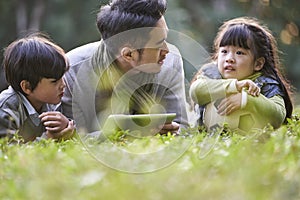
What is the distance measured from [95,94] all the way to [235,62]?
90 centimetres

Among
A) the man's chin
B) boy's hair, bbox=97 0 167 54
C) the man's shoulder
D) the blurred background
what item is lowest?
the blurred background

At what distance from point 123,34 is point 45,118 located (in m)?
0.73

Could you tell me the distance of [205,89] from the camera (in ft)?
13.9

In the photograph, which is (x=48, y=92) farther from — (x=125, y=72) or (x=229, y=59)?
(x=229, y=59)

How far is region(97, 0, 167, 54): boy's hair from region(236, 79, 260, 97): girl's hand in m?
0.63

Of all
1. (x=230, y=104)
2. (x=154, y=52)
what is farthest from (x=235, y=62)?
(x=154, y=52)

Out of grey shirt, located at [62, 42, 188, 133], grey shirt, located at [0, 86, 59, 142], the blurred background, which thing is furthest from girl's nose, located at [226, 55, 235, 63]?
the blurred background

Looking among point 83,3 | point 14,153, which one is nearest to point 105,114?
point 14,153

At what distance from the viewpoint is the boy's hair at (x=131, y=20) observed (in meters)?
4.27

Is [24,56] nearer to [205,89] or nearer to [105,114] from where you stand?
[105,114]

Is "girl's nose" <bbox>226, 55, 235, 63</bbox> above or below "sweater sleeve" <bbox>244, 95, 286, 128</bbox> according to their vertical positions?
above

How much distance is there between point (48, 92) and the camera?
4.25m

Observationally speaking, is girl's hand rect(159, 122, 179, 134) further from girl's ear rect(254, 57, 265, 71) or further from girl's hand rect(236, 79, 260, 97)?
girl's ear rect(254, 57, 265, 71)

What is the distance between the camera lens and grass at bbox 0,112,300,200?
1.78 m
